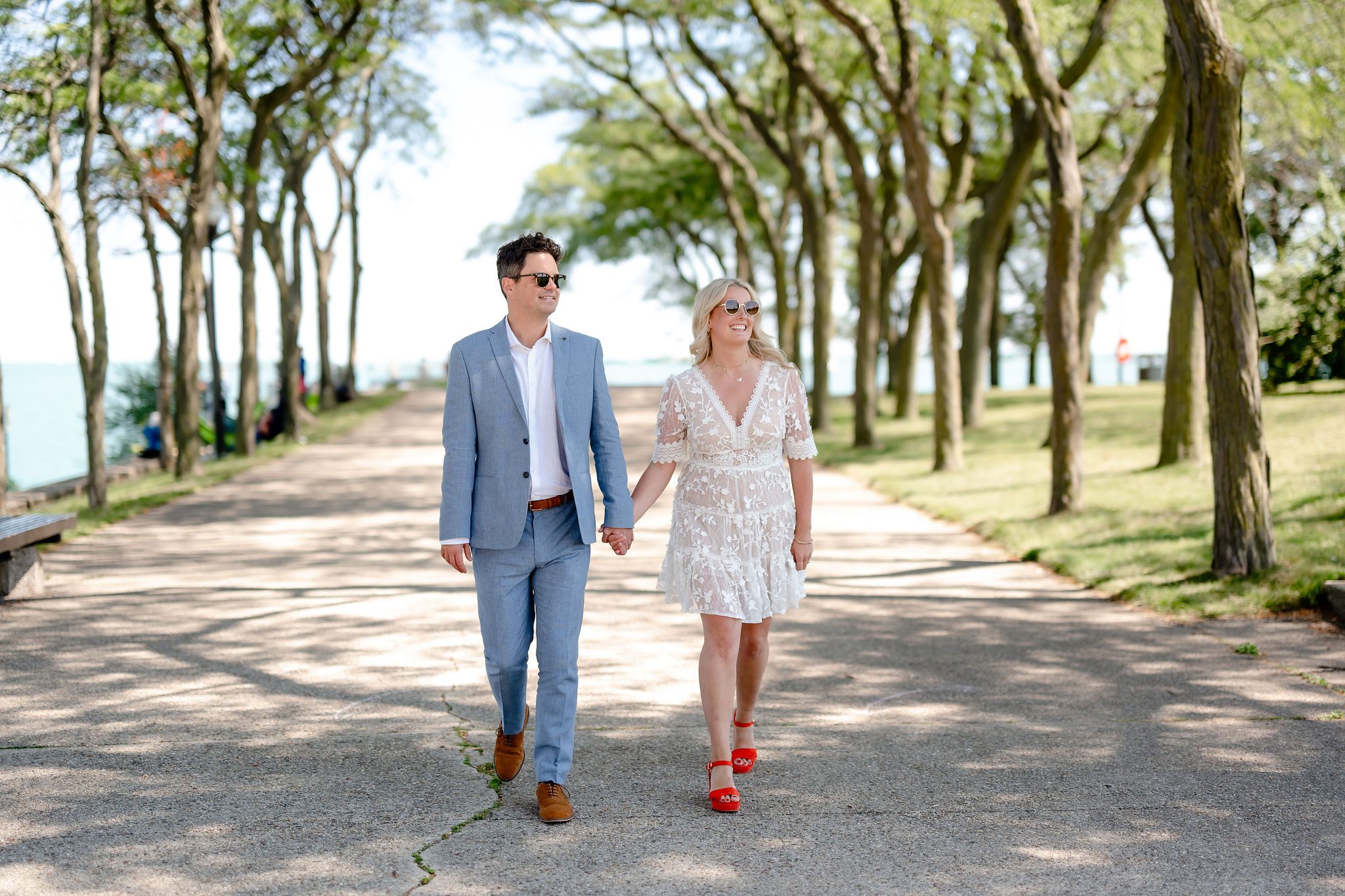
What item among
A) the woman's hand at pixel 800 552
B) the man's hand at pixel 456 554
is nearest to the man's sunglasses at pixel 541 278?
the man's hand at pixel 456 554

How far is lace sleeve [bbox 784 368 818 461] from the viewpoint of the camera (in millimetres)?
5059

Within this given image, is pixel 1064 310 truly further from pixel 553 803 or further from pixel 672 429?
pixel 553 803

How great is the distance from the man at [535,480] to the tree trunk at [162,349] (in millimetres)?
17181

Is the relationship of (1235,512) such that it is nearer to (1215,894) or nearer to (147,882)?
(1215,894)

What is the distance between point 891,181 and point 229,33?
14.2 meters

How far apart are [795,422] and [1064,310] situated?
816 cm

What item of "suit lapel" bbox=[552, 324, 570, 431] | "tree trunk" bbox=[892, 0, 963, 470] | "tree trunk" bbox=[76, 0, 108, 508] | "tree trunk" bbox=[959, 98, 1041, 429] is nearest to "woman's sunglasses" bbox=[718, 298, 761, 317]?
"suit lapel" bbox=[552, 324, 570, 431]

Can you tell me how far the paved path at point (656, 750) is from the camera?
413 cm

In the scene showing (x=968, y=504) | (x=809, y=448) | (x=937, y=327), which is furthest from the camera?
(x=937, y=327)

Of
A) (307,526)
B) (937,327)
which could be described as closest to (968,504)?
(937,327)

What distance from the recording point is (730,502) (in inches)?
191

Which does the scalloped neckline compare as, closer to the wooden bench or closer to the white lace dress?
the white lace dress

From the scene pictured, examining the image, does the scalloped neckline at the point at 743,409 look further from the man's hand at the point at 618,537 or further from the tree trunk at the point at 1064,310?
the tree trunk at the point at 1064,310

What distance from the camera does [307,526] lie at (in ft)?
42.6
